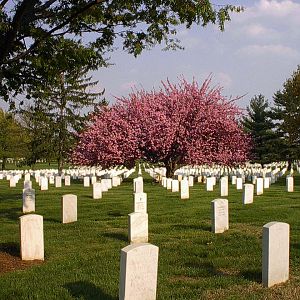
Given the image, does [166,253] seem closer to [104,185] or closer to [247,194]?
[247,194]

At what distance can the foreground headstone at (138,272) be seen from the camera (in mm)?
5582

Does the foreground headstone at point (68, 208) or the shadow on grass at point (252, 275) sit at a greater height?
the foreground headstone at point (68, 208)

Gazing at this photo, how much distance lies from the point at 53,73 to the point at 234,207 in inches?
301

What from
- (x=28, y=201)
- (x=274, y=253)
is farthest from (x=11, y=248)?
(x=28, y=201)

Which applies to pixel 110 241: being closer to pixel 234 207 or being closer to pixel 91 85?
pixel 234 207

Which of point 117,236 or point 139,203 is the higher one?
point 139,203

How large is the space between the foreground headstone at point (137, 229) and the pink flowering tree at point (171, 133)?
2140 centimetres

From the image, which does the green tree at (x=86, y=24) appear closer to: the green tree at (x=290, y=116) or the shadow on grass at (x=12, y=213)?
the shadow on grass at (x=12, y=213)

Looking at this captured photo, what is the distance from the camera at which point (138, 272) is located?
572 cm

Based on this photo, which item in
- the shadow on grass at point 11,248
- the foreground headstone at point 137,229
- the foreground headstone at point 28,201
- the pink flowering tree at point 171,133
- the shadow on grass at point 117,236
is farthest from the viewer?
the pink flowering tree at point 171,133

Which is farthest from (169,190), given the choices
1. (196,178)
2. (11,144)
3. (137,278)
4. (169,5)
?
(11,144)

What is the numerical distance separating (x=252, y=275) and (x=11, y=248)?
184 inches

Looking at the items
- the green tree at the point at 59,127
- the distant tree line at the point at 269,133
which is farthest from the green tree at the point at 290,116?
the green tree at the point at 59,127

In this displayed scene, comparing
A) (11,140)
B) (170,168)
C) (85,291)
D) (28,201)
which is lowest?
(85,291)
